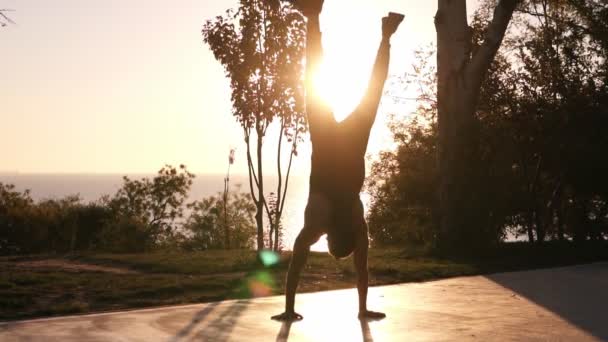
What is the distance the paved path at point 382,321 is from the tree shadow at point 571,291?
Answer: 1 centimetres

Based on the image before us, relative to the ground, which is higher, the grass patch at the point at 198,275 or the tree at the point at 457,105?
the tree at the point at 457,105

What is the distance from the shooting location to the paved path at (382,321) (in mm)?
6680

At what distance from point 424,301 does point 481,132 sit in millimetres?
9789

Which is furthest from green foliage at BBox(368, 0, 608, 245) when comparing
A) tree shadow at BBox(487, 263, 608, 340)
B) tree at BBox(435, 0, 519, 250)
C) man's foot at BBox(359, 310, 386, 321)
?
man's foot at BBox(359, 310, 386, 321)

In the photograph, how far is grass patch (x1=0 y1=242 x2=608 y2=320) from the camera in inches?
339

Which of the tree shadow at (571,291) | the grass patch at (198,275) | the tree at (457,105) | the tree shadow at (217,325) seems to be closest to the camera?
the tree shadow at (217,325)

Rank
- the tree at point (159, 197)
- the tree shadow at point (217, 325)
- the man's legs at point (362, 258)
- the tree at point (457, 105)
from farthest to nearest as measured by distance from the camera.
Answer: the tree at point (159, 197) < the tree at point (457, 105) < the man's legs at point (362, 258) < the tree shadow at point (217, 325)

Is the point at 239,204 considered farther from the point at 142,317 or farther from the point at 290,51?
the point at 142,317

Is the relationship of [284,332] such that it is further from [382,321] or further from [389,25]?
[389,25]

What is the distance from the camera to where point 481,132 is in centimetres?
1797

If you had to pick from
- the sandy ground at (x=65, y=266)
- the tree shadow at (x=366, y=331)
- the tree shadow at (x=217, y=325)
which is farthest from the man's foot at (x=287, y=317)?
the sandy ground at (x=65, y=266)

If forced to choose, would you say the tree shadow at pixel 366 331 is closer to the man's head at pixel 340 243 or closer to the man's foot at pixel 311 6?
the man's head at pixel 340 243

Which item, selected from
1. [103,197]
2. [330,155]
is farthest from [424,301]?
[103,197]

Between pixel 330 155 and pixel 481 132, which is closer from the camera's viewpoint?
pixel 330 155
